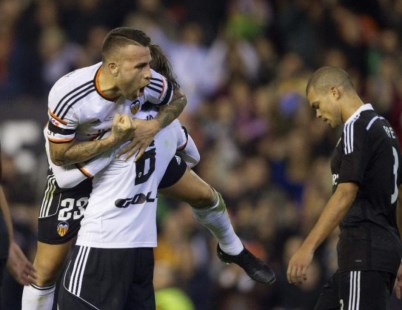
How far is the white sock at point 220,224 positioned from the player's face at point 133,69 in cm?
129

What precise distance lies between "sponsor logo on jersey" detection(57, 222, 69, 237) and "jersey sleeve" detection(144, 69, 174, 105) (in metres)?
0.91

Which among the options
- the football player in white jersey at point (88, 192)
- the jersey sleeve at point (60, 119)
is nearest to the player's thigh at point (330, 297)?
the football player in white jersey at point (88, 192)

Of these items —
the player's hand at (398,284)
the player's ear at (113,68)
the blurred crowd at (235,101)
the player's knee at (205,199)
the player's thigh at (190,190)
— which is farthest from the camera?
the blurred crowd at (235,101)

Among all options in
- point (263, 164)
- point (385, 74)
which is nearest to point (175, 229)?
point (263, 164)

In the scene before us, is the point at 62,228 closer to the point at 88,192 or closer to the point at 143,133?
the point at 88,192

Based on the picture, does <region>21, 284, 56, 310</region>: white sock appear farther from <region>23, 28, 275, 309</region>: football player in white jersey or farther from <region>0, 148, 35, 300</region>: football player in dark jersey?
<region>0, 148, 35, 300</region>: football player in dark jersey

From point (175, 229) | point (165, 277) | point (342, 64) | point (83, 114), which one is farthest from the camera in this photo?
point (342, 64)

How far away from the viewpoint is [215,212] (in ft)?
27.6

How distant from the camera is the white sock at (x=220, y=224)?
842 cm

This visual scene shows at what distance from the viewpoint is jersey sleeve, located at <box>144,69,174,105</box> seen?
7.74 meters

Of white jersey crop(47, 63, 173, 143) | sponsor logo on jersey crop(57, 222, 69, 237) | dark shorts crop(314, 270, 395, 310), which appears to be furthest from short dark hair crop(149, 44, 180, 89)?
dark shorts crop(314, 270, 395, 310)

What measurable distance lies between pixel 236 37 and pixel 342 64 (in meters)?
1.90

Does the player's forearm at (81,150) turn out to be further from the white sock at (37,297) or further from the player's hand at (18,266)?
the white sock at (37,297)

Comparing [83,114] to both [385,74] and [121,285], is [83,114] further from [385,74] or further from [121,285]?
[385,74]
